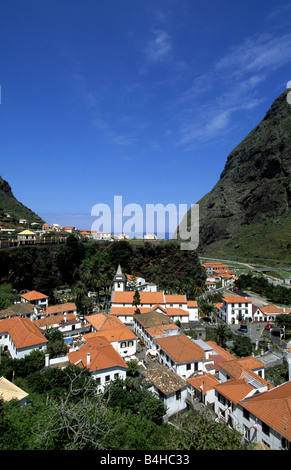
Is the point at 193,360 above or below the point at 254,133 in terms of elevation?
below

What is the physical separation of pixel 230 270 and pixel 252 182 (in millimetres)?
81214

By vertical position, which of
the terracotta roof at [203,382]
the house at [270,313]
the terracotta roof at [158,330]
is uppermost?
the terracotta roof at [158,330]

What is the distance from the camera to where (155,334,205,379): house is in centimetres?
2434

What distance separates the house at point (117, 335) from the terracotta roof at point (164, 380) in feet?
20.0

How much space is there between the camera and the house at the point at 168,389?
1955cm

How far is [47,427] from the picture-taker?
32.7 feet

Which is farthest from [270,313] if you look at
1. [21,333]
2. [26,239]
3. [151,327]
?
[26,239]

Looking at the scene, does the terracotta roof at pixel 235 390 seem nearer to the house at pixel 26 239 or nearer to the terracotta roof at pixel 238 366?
the terracotta roof at pixel 238 366

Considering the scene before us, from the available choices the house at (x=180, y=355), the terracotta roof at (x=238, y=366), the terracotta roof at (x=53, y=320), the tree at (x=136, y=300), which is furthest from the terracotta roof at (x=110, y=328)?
the terracotta roof at (x=238, y=366)

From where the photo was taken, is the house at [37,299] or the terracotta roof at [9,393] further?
the house at [37,299]
